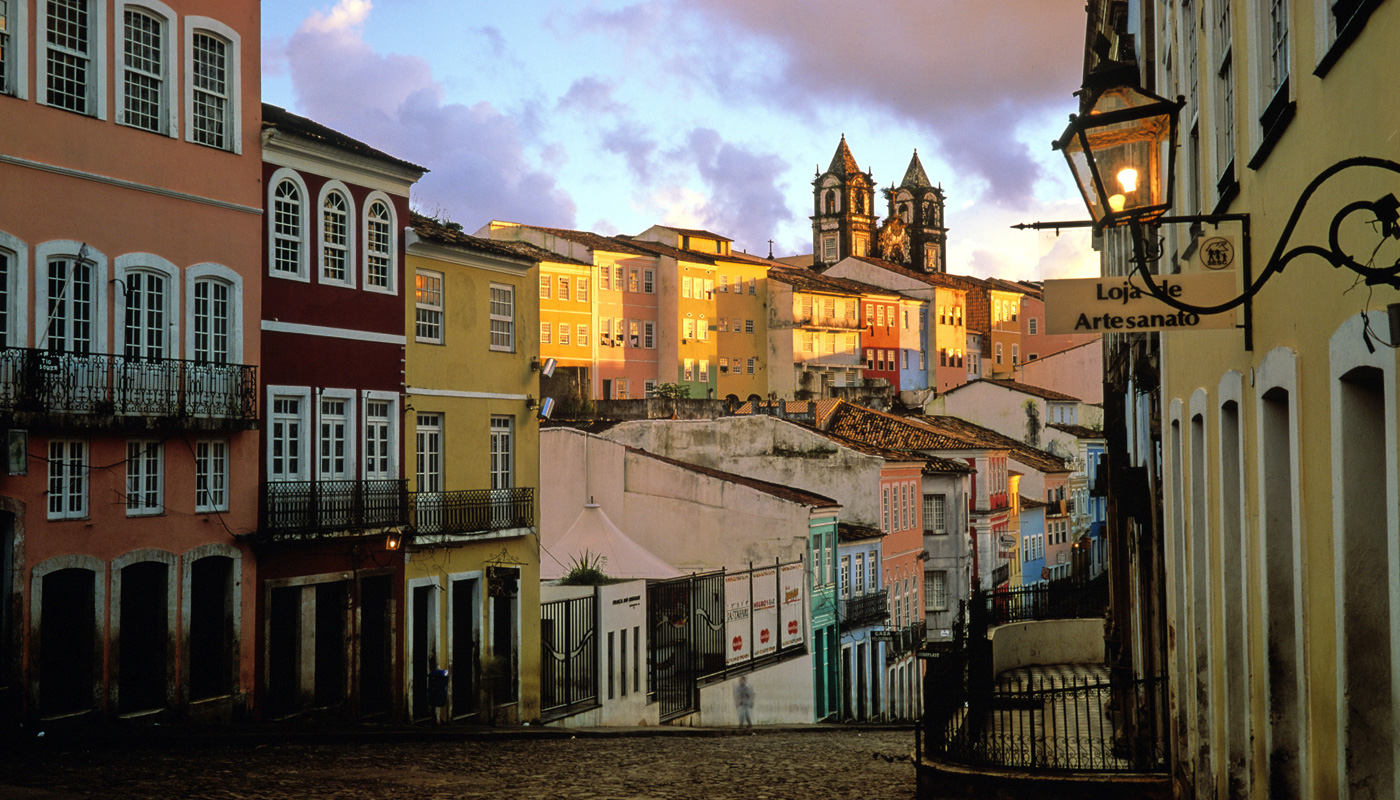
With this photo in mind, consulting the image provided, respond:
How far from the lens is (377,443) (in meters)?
24.5

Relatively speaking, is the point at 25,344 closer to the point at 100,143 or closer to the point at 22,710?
the point at 100,143

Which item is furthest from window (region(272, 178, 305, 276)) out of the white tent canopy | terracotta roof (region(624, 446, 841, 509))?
terracotta roof (region(624, 446, 841, 509))

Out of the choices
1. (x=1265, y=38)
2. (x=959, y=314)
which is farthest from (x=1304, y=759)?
(x=959, y=314)

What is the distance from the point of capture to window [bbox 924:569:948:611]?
161ft

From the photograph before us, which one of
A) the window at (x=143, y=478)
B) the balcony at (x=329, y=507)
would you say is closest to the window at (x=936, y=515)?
the balcony at (x=329, y=507)

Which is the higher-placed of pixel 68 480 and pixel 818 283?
pixel 818 283

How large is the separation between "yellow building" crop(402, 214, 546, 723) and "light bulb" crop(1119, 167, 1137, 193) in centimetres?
1932

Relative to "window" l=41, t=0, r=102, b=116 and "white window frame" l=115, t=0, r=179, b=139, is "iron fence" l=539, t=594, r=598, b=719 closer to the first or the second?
"white window frame" l=115, t=0, r=179, b=139

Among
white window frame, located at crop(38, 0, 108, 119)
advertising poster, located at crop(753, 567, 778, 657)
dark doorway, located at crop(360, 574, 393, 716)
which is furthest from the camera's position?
advertising poster, located at crop(753, 567, 778, 657)

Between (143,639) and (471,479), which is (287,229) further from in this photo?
(143,639)

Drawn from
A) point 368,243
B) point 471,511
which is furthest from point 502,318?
point 368,243

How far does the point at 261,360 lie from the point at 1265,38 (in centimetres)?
1751

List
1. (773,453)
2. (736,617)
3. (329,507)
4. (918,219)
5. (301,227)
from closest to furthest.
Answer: (301,227) → (329,507) → (736,617) → (773,453) → (918,219)

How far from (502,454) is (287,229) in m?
6.91
